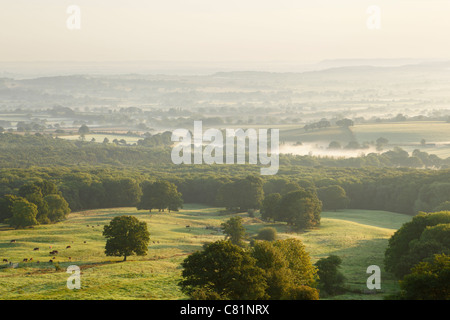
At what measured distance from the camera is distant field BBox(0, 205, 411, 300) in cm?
4759

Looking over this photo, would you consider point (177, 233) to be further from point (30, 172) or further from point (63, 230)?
point (30, 172)

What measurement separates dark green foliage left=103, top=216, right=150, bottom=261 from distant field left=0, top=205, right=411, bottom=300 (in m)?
1.35

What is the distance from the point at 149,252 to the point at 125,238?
251 inches

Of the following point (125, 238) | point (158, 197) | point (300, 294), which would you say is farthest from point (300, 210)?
point (300, 294)

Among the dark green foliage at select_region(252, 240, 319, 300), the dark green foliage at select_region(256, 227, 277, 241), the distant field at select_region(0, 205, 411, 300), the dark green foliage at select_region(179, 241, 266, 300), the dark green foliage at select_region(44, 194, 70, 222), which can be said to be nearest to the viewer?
the dark green foliage at select_region(179, 241, 266, 300)

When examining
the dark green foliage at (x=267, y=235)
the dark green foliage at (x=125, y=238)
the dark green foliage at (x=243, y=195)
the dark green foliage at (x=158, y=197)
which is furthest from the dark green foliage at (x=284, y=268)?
the dark green foliage at (x=243, y=195)

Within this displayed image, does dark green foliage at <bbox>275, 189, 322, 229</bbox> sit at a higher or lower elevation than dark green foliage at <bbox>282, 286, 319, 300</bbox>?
lower

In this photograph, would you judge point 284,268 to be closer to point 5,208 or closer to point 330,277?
point 330,277

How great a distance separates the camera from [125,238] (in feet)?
212

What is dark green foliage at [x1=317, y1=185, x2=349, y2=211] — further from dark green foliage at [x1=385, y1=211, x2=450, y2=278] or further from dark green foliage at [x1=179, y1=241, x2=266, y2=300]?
dark green foliage at [x1=179, y1=241, x2=266, y2=300]

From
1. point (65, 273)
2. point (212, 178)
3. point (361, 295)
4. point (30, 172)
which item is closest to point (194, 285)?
point (361, 295)

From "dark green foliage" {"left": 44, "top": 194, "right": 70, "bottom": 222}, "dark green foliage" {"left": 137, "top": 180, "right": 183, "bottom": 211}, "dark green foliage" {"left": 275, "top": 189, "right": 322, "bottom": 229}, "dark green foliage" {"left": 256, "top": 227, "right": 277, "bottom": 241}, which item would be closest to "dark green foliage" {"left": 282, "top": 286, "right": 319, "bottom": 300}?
"dark green foliage" {"left": 256, "top": 227, "right": 277, "bottom": 241}
